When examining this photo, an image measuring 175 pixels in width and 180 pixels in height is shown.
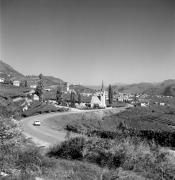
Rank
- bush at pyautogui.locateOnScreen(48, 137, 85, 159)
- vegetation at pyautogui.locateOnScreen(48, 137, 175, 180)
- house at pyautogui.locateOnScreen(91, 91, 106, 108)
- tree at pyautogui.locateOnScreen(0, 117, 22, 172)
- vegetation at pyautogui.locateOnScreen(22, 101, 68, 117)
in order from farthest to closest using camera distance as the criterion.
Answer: house at pyautogui.locateOnScreen(91, 91, 106, 108), vegetation at pyautogui.locateOnScreen(22, 101, 68, 117), bush at pyautogui.locateOnScreen(48, 137, 85, 159), vegetation at pyautogui.locateOnScreen(48, 137, 175, 180), tree at pyautogui.locateOnScreen(0, 117, 22, 172)

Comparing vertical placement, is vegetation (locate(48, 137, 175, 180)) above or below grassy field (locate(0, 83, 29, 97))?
below

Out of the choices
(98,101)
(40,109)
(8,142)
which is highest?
(8,142)

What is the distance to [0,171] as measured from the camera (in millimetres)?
6215

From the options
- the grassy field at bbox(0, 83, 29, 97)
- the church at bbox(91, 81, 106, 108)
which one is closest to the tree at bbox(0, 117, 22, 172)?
the grassy field at bbox(0, 83, 29, 97)

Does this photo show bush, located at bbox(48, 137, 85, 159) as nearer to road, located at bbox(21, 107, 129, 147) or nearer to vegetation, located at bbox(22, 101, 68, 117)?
road, located at bbox(21, 107, 129, 147)

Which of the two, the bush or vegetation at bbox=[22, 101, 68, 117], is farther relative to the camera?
vegetation at bbox=[22, 101, 68, 117]

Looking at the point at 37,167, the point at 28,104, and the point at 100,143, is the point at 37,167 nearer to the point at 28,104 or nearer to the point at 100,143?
the point at 100,143

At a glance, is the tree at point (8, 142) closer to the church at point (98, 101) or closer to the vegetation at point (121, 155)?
the vegetation at point (121, 155)

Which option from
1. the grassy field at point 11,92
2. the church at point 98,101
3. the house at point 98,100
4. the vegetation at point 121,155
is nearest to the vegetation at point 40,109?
the grassy field at point 11,92

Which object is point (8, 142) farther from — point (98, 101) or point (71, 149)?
point (98, 101)

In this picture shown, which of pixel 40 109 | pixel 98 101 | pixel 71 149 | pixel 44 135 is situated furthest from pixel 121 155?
pixel 98 101

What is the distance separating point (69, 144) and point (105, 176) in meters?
3.76

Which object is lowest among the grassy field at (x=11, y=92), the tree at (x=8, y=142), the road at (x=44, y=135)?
the road at (x=44, y=135)

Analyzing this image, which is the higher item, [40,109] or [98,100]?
[98,100]
